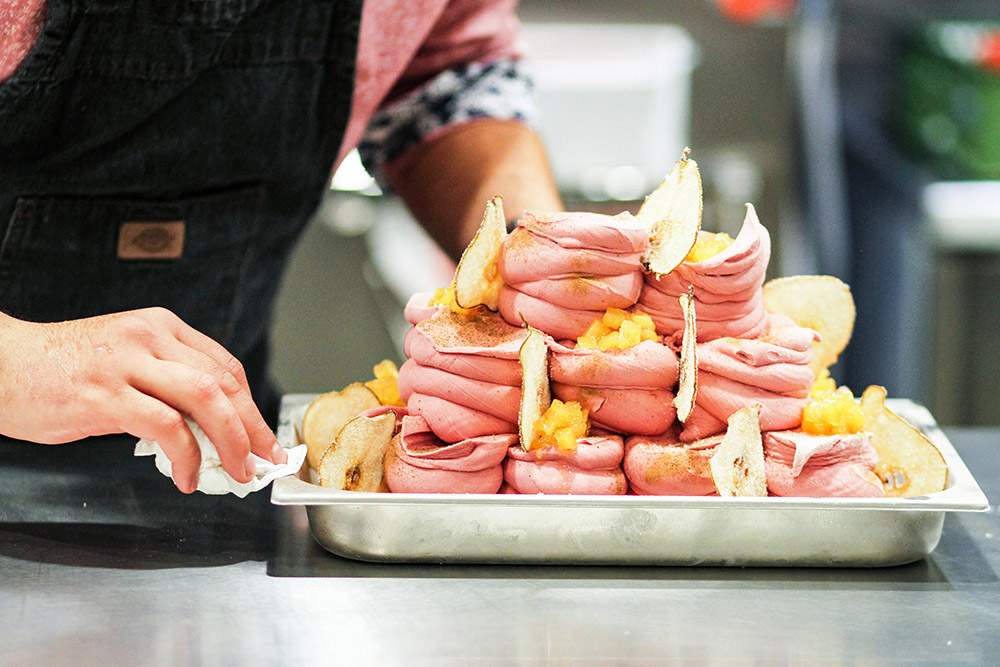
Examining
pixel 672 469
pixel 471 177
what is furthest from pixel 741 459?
pixel 471 177

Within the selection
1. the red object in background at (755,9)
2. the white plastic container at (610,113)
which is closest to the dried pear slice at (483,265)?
the white plastic container at (610,113)

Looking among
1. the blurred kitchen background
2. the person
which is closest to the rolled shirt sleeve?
the person

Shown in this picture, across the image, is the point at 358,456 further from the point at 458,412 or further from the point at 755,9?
the point at 755,9

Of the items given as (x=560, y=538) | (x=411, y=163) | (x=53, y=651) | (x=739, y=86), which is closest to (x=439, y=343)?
(x=560, y=538)

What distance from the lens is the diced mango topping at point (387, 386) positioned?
3.75ft

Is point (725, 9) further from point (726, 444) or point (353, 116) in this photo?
point (726, 444)

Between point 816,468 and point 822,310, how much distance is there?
0.23 metres

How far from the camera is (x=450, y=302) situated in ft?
3.52

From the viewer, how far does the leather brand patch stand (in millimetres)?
1371

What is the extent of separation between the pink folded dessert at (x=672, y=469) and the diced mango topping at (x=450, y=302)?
0.65 ft

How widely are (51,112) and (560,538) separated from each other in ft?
2.49

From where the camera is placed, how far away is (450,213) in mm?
1597

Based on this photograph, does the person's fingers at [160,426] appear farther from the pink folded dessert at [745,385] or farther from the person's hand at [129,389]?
the pink folded dessert at [745,385]

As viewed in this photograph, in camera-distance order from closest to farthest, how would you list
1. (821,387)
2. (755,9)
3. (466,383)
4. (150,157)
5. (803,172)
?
(466,383) → (821,387) → (150,157) → (803,172) → (755,9)
